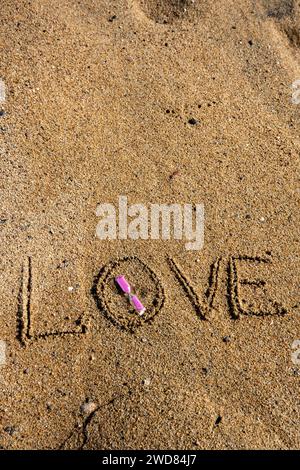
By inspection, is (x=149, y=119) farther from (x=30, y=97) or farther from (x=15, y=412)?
(x=15, y=412)

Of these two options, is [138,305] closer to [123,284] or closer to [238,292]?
[123,284]

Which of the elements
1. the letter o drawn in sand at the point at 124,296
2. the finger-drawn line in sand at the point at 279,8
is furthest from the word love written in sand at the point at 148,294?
the finger-drawn line in sand at the point at 279,8

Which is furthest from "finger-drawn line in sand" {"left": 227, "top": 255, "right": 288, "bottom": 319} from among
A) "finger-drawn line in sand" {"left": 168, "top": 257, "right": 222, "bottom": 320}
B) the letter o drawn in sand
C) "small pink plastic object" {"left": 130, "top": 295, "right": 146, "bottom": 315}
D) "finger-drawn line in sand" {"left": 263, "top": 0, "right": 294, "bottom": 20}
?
"finger-drawn line in sand" {"left": 263, "top": 0, "right": 294, "bottom": 20}

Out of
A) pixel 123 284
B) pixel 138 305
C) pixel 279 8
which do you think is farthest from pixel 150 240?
pixel 279 8

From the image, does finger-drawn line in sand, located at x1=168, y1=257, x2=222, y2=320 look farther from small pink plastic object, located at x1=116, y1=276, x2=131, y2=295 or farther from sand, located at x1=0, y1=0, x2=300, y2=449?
small pink plastic object, located at x1=116, y1=276, x2=131, y2=295

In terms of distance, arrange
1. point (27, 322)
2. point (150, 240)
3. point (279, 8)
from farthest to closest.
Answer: point (279, 8)
point (150, 240)
point (27, 322)

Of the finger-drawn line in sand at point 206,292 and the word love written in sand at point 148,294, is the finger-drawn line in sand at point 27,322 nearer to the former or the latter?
the word love written in sand at point 148,294
